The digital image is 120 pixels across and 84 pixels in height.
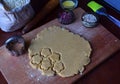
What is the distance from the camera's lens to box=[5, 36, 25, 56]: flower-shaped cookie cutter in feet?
2.23

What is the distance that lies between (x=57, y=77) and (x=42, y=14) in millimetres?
259

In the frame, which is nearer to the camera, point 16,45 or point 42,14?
point 16,45

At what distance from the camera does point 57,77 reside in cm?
64

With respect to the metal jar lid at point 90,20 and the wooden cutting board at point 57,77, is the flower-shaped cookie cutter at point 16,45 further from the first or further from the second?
the metal jar lid at point 90,20

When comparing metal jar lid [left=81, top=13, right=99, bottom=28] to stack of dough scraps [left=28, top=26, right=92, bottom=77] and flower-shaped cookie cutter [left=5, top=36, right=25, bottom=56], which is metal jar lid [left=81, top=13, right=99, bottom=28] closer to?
stack of dough scraps [left=28, top=26, right=92, bottom=77]

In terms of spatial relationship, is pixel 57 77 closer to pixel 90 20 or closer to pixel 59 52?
pixel 59 52

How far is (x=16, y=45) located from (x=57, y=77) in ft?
0.55

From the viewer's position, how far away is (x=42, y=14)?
2.60 ft

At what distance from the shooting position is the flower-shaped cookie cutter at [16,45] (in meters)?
0.68

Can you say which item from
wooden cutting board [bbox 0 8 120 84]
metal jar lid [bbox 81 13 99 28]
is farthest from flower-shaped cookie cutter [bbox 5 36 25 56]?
metal jar lid [bbox 81 13 99 28]

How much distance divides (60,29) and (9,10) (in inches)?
7.1

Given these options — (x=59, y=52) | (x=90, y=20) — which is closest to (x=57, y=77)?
(x=59, y=52)

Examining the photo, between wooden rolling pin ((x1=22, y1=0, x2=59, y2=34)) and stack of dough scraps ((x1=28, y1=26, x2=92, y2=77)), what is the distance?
1.9 inches

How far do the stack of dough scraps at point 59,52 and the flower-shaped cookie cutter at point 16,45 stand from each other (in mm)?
28
